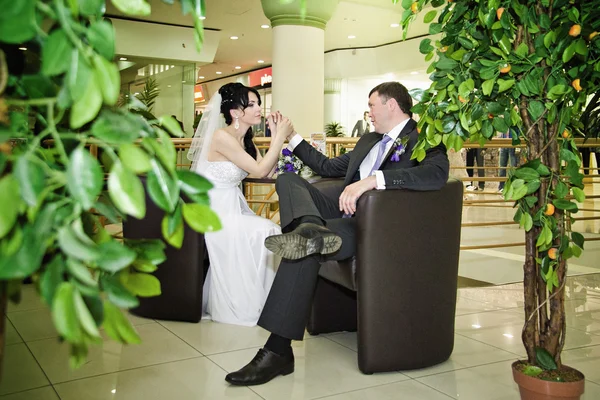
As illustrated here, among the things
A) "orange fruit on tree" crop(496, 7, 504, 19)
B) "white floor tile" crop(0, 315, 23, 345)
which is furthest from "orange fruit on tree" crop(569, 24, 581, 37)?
"white floor tile" crop(0, 315, 23, 345)

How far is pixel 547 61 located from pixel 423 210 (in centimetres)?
102

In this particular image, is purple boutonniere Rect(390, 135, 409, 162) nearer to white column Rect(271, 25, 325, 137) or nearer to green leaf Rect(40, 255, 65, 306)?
green leaf Rect(40, 255, 65, 306)

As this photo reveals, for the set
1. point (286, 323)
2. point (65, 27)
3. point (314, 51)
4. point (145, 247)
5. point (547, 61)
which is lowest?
point (286, 323)

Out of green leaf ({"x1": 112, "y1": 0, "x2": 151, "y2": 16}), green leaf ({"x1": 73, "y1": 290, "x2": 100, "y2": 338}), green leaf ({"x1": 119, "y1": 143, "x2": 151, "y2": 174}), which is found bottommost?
green leaf ({"x1": 73, "y1": 290, "x2": 100, "y2": 338})

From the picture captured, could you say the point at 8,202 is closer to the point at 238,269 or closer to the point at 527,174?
the point at 527,174

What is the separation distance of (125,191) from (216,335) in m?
2.94

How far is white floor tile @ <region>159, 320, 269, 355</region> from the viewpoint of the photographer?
122 inches

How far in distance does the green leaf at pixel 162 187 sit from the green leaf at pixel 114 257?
5 cm

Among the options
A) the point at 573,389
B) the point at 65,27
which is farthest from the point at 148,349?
the point at 65,27

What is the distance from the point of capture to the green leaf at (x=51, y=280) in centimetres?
50

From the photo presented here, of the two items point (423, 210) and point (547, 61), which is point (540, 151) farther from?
point (423, 210)

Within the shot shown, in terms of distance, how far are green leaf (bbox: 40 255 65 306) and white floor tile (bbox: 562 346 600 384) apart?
2.70 m

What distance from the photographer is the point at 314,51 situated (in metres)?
9.81

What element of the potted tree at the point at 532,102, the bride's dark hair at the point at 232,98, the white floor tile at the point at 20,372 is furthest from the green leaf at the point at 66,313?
the bride's dark hair at the point at 232,98
